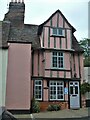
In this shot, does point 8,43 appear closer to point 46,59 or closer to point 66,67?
point 46,59

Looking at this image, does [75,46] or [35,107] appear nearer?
[35,107]

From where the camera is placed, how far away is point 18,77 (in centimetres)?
2112

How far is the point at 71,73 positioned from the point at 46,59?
2.59 m

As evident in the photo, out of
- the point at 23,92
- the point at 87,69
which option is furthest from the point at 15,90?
the point at 87,69

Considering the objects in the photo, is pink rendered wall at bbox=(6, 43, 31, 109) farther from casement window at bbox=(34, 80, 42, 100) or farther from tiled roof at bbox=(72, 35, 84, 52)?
tiled roof at bbox=(72, 35, 84, 52)

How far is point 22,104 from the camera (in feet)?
68.6

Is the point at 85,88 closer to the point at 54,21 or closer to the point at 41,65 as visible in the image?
the point at 41,65

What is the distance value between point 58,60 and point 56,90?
2582 mm

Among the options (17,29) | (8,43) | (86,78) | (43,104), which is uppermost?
(17,29)

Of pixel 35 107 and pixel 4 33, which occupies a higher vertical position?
pixel 4 33

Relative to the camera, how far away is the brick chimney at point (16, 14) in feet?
89.1

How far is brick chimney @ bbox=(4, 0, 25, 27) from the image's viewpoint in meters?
27.2

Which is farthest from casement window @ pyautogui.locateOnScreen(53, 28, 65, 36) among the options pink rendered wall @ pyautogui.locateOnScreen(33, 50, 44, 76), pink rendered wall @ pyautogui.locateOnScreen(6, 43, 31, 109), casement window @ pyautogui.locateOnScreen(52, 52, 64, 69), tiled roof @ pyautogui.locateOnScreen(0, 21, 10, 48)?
tiled roof @ pyautogui.locateOnScreen(0, 21, 10, 48)

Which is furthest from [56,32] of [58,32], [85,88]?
[85,88]
